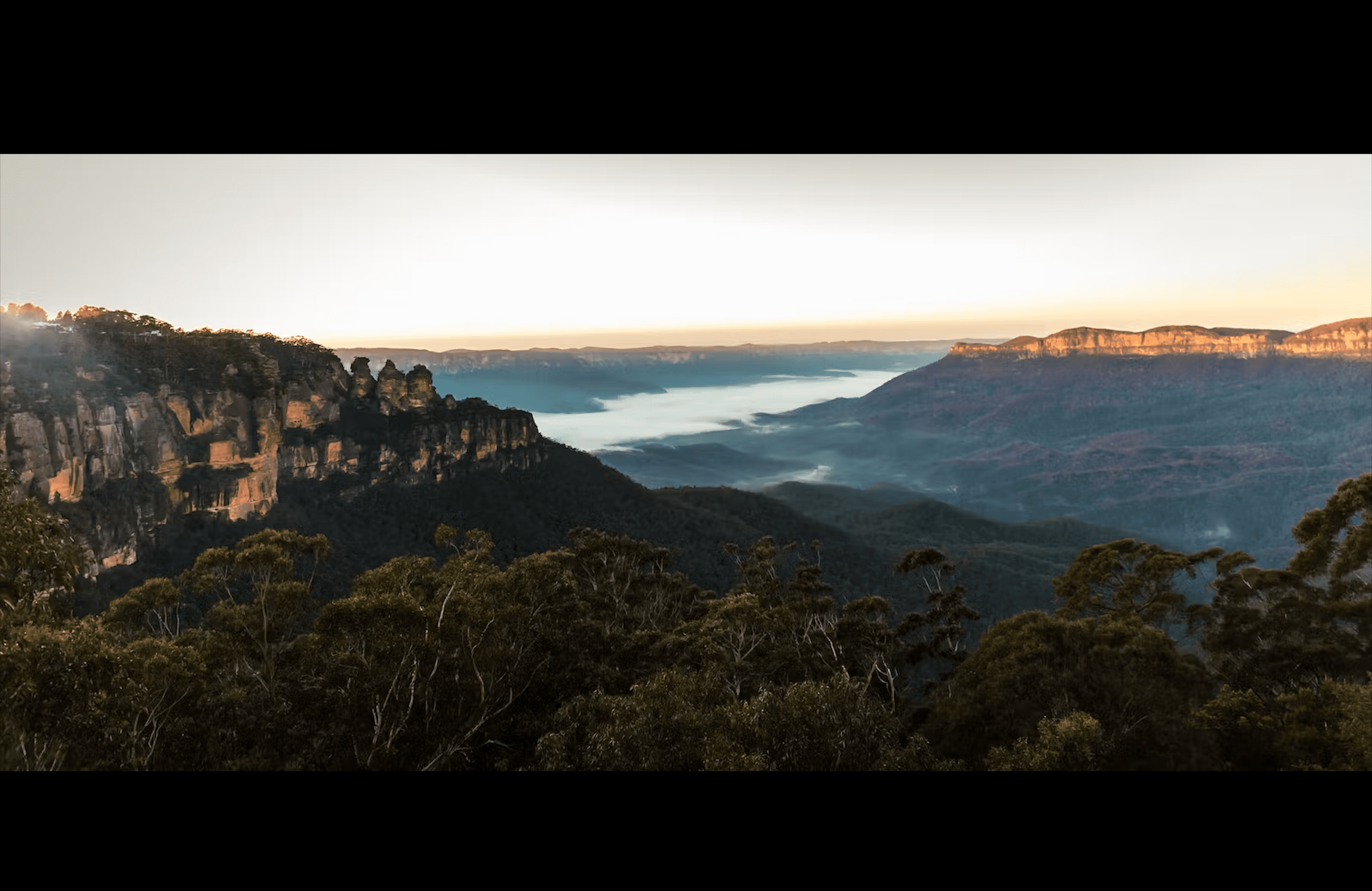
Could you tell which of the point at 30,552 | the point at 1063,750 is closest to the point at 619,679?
the point at 1063,750

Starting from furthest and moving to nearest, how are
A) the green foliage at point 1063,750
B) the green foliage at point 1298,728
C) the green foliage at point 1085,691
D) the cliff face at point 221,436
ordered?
the cliff face at point 221,436, the green foliage at point 1085,691, the green foliage at point 1298,728, the green foliage at point 1063,750

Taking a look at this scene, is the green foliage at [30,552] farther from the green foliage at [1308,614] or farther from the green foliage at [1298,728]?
the green foliage at [1308,614]

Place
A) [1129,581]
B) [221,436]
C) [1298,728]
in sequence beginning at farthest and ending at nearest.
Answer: [221,436], [1129,581], [1298,728]

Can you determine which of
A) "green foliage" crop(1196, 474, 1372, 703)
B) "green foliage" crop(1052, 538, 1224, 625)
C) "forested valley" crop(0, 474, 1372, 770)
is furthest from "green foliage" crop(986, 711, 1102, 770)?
"green foliage" crop(1052, 538, 1224, 625)

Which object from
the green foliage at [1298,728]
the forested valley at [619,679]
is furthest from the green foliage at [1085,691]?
the green foliage at [1298,728]

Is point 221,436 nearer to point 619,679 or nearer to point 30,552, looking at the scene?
point 30,552

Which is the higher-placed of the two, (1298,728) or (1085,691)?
(1298,728)
